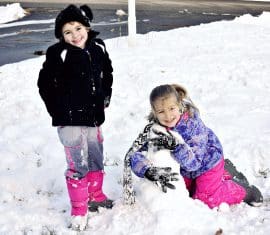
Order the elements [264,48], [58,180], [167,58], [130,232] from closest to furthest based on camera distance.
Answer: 1. [130,232]
2. [58,180]
3. [167,58]
4. [264,48]

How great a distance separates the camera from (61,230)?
3826 millimetres

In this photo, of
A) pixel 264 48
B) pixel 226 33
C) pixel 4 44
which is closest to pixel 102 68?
pixel 264 48

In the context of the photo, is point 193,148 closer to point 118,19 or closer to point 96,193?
point 96,193

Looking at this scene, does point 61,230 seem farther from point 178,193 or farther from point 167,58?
point 167,58

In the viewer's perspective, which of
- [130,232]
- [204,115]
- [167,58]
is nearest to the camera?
[130,232]

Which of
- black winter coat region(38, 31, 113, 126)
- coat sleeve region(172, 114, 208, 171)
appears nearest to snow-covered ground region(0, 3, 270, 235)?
coat sleeve region(172, 114, 208, 171)

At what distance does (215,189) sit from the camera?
4.12 meters

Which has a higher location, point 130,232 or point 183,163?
point 183,163

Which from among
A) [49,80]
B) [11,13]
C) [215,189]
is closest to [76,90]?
[49,80]

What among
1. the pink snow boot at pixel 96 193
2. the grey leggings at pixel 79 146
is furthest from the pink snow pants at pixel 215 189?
the grey leggings at pixel 79 146

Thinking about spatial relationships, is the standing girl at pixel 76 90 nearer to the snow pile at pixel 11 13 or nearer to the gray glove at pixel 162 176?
the gray glove at pixel 162 176

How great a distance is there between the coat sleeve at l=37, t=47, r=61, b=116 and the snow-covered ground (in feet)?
3.19

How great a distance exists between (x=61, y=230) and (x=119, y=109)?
2.64 metres

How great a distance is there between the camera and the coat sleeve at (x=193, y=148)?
3.88 m
